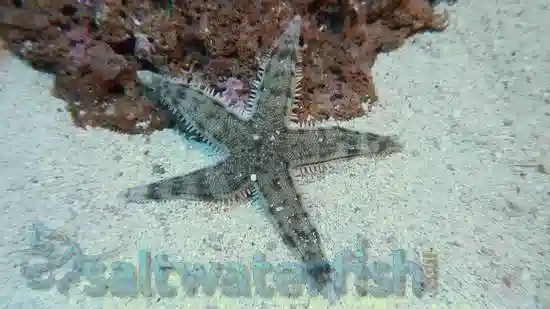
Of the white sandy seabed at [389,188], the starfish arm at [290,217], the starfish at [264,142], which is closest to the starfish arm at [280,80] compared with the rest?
the starfish at [264,142]

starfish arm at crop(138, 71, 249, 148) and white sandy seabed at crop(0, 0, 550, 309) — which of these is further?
starfish arm at crop(138, 71, 249, 148)

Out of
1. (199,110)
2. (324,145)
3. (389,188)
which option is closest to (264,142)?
(324,145)

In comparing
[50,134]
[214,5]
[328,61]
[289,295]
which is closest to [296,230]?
[289,295]

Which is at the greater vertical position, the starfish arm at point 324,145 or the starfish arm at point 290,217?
the starfish arm at point 324,145

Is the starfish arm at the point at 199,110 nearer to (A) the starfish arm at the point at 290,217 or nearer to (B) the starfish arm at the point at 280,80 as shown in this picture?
(B) the starfish arm at the point at 280,80

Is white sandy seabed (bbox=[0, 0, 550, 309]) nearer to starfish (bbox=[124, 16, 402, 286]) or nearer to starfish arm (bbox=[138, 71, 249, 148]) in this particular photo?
starfish (bbox=[124, 16, 402, 286])

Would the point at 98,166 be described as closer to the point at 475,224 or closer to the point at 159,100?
the point at 159,100

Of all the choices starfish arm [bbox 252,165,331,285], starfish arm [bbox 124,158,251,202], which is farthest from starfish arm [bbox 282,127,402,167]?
starfish arm [bbox 124,158,251,202]
